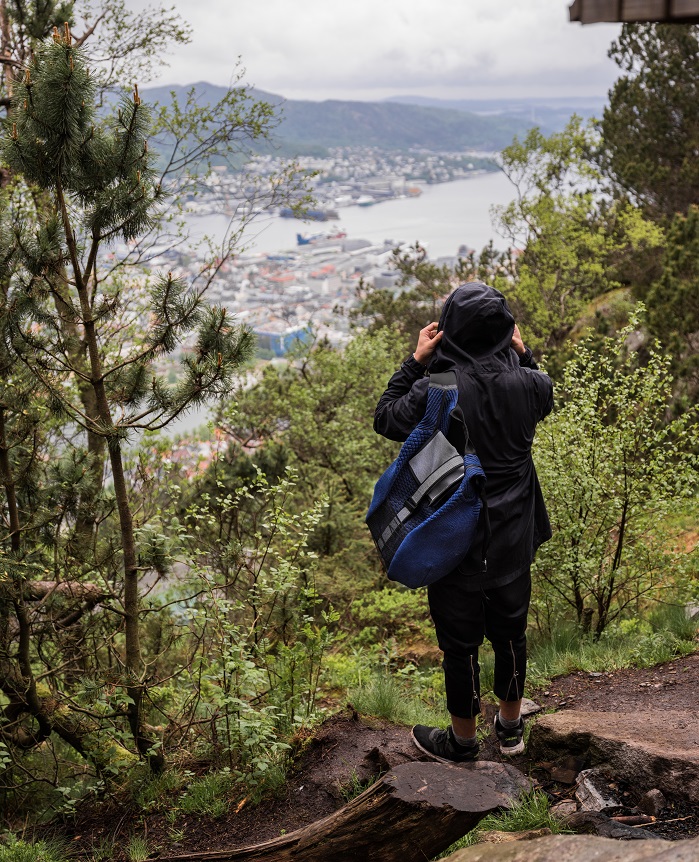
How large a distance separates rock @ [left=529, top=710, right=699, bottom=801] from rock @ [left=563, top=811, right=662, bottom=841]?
0.31 meters

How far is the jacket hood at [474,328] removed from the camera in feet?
9.52

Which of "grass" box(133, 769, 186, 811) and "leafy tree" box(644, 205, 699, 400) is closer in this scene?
"grass" box(133, 769, 186, 811)

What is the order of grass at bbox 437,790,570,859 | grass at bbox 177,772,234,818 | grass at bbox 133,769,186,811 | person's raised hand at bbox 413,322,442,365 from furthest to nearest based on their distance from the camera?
grass at bbox 133,769,186,811 → grass at bbox 177,772,234,818 → person's raised hand at bbox 413,322,442,365 → grass at bbox 437,790,570,859

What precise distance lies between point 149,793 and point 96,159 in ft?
10.7

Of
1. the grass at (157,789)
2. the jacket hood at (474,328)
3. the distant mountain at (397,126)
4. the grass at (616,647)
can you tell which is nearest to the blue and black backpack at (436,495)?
the jacket hood at (474,328)

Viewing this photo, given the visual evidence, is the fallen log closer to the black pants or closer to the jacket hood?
the black pants

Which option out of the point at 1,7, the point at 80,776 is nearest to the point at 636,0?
the point at 80,776

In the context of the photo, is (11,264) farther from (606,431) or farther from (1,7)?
(1,7)

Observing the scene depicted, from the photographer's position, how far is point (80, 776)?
4875 millimetres

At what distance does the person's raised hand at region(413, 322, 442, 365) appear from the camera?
3078 mm

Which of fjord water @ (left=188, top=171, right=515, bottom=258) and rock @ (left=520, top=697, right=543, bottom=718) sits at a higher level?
fjord water @ (left=188, top=171, right=515, bottom=258)

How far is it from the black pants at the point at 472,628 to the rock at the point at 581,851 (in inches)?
34.5

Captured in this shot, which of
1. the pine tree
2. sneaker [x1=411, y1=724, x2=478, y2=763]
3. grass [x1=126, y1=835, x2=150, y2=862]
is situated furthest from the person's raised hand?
grass [x1=126, y1=835, x2=150, y2=862]

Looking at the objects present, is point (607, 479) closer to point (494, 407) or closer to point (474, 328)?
point (494, 407)
